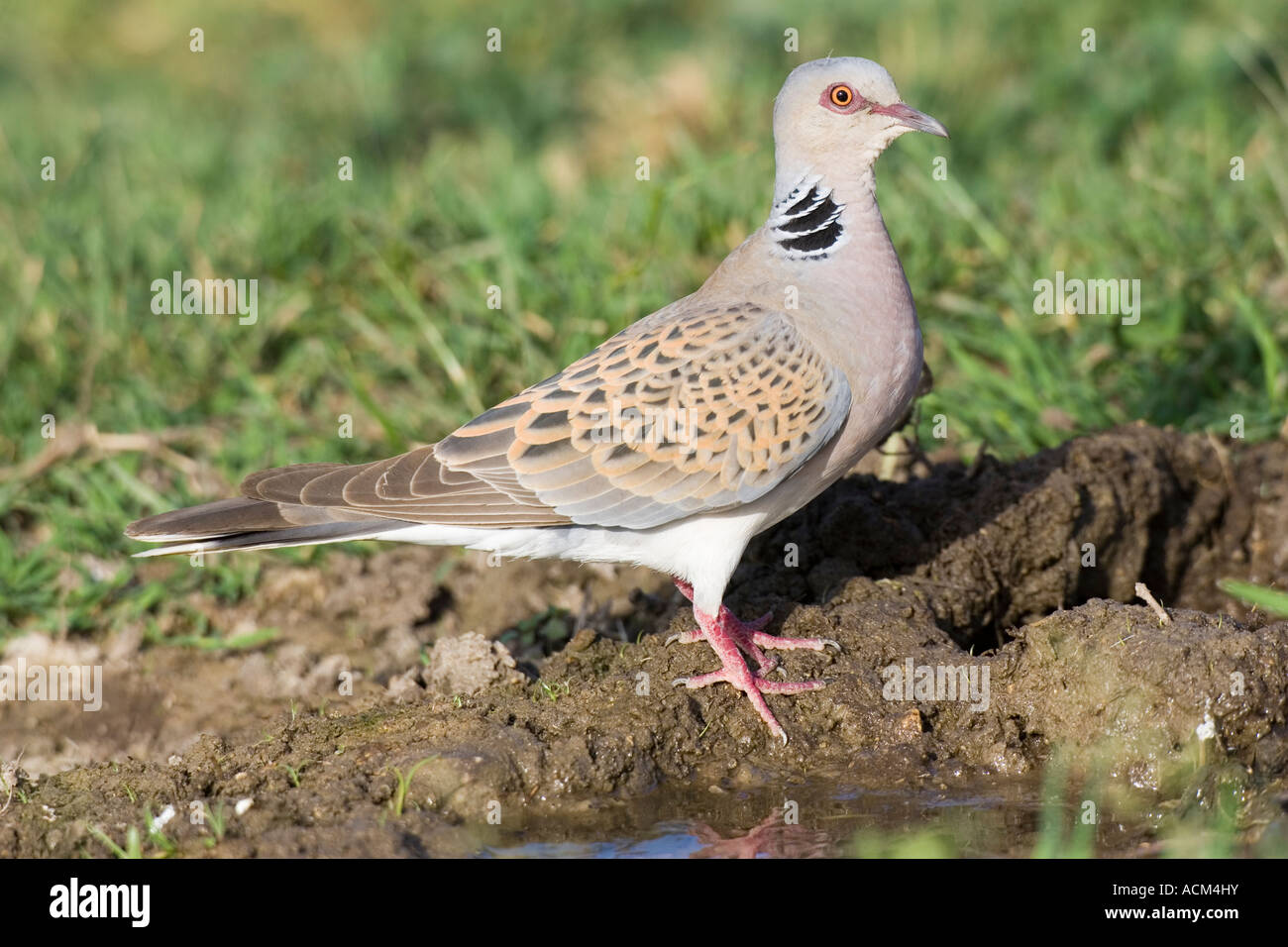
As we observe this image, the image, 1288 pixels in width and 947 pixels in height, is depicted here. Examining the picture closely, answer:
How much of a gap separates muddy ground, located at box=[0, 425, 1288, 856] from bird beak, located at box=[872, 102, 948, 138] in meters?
1.25

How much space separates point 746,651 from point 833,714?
39cm

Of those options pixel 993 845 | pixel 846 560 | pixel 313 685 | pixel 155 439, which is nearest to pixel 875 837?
pixel 993 845

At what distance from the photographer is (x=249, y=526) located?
15.2 ft

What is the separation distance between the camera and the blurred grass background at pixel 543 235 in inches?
258

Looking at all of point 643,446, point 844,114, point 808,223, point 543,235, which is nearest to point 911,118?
point 844,114

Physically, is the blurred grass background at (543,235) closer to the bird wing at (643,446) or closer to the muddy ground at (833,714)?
the muddy ground at (833,714)

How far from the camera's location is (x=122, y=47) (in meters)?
11.9

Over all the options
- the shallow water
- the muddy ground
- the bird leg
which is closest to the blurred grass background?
the muddy ground

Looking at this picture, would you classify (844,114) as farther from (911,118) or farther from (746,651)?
(746,651)

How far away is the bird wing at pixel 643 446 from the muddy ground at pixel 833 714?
456 millimetres

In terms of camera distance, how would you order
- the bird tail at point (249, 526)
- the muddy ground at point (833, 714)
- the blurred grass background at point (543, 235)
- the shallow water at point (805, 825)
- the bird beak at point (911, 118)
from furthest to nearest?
the blurred grass background at point (543, 235)
the bird beak at point (911, 118)
the bird tail at point (249, 526)
the muddy ground at point (833, 714)
the shallow water at point (805, 825)

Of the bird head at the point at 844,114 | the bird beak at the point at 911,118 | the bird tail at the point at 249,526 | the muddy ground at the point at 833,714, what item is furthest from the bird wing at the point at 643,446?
the bird beak at the point at 911,118

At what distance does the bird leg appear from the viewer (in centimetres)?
451

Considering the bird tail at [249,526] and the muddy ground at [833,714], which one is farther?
the bird tail at [249,526]
